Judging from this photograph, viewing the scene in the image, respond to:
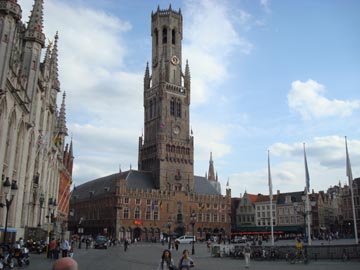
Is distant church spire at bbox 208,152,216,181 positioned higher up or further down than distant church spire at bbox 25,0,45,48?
higher up

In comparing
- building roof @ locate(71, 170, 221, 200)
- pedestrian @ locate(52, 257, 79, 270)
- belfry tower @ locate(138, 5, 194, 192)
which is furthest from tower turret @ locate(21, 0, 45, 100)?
belfry tower @ locate(138, 5, 194, 192)

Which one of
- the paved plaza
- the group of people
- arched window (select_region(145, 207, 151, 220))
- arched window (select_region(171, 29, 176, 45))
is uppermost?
arched window (select_region(171, 29, 176, 45))

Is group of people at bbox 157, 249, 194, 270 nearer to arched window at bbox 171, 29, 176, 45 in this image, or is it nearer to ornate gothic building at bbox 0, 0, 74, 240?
ornate gothic building at bbox 0, 0, 74, 240

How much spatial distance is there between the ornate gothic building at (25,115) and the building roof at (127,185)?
158 ft

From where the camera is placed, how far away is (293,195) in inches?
4188

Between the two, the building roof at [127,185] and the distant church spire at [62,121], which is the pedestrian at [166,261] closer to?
the distant church spire at [62,121]

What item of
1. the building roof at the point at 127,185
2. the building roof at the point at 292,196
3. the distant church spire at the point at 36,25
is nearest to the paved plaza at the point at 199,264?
the distant church spire at the point at 36,25

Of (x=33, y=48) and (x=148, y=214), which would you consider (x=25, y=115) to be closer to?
(x=33, y=48)

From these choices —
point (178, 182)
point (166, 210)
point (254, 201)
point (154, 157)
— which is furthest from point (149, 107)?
point (254, 201)

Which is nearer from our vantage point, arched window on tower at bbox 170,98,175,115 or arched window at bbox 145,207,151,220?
arched window at bbox 145,207,151,220

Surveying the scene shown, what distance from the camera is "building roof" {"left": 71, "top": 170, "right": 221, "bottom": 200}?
9599 centimetres

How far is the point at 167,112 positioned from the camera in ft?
342

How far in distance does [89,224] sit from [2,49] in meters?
83.0

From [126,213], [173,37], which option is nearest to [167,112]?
[173,37]
